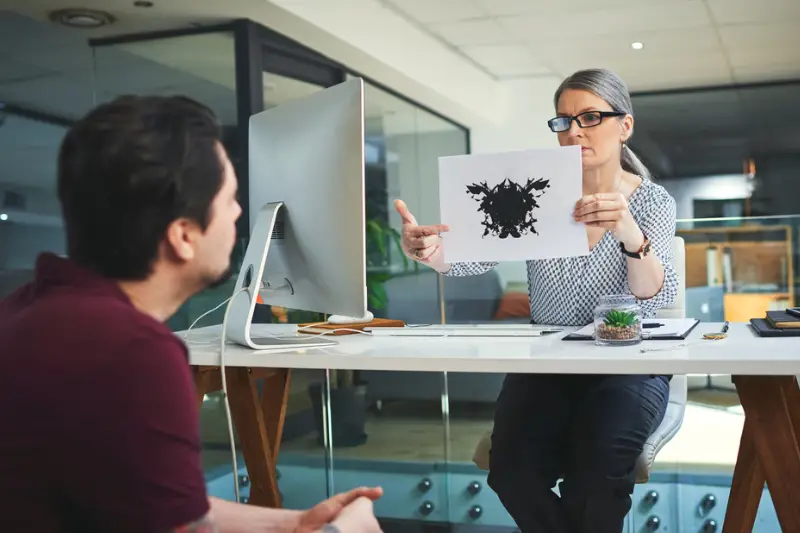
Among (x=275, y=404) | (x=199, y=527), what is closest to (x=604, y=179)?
(x=275, y=404)

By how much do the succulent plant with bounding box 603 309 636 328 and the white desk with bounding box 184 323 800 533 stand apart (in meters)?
0.05

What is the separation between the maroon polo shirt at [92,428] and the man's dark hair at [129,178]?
0.26ft

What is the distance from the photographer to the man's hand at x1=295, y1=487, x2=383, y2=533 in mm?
932

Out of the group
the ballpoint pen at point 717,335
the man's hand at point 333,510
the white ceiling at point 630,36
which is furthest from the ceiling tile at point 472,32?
the man's hand at point 333,510

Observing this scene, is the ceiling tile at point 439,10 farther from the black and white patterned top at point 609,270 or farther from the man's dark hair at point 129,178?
the man's dark hair at point 129,178

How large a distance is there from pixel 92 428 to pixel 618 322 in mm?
953

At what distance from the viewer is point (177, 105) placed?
2.47 ft

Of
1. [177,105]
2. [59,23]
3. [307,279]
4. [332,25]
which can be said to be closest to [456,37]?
[332,25]

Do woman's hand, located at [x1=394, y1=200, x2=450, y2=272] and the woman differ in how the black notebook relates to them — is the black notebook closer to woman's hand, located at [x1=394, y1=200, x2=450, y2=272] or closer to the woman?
the woman

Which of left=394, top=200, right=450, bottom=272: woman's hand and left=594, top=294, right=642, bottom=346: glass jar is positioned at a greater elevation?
left=394, top=200, right=450, bottom=272: woman's hand

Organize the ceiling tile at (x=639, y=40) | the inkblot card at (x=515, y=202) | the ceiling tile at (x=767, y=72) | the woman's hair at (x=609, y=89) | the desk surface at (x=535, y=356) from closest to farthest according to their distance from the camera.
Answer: the desk surface at (x=535, y=356), the inkblot card at (x=515, y=202), the woman's hair at (x=609, y=89), the ceiling tile at (x=639, y=40), the ceiling tile at (x=767, y=72)

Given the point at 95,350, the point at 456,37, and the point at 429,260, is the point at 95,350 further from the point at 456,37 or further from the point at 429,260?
the point at 456,37

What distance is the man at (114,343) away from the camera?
64 centimetres

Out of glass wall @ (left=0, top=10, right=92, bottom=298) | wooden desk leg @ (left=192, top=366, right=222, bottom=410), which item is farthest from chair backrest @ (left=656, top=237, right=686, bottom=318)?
glass wall @ (left=0, top=10, right=92, bottom=298)
